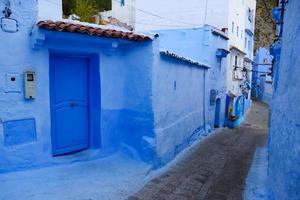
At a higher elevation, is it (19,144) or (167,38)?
(167,38)

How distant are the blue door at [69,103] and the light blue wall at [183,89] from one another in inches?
68.0

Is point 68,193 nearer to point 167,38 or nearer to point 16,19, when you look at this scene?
point 16,19

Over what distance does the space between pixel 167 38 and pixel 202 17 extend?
4.35 m

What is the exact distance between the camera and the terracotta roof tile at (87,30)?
18.0 ft

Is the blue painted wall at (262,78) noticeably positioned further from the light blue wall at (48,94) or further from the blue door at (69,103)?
the blue door at (69,103)

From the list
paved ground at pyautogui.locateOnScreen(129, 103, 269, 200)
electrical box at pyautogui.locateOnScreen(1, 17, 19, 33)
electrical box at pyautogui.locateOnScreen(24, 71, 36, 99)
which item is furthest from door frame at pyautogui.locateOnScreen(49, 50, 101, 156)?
paved ground at pyautogui.locateOnScreen(129, 103, 269, 200)

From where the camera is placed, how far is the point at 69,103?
6.80m

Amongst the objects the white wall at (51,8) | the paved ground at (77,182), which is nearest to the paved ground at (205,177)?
the paved ground at (77,182)

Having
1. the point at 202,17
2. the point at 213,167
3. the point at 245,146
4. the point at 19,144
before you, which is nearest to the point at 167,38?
the point at 202,17

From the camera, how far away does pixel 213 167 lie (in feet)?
28.6

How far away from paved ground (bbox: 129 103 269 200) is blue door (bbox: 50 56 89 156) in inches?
80.3

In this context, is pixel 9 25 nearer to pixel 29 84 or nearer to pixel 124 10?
pixel 29 84

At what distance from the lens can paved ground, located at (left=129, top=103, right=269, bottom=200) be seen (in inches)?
246

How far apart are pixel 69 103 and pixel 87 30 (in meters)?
1.80
